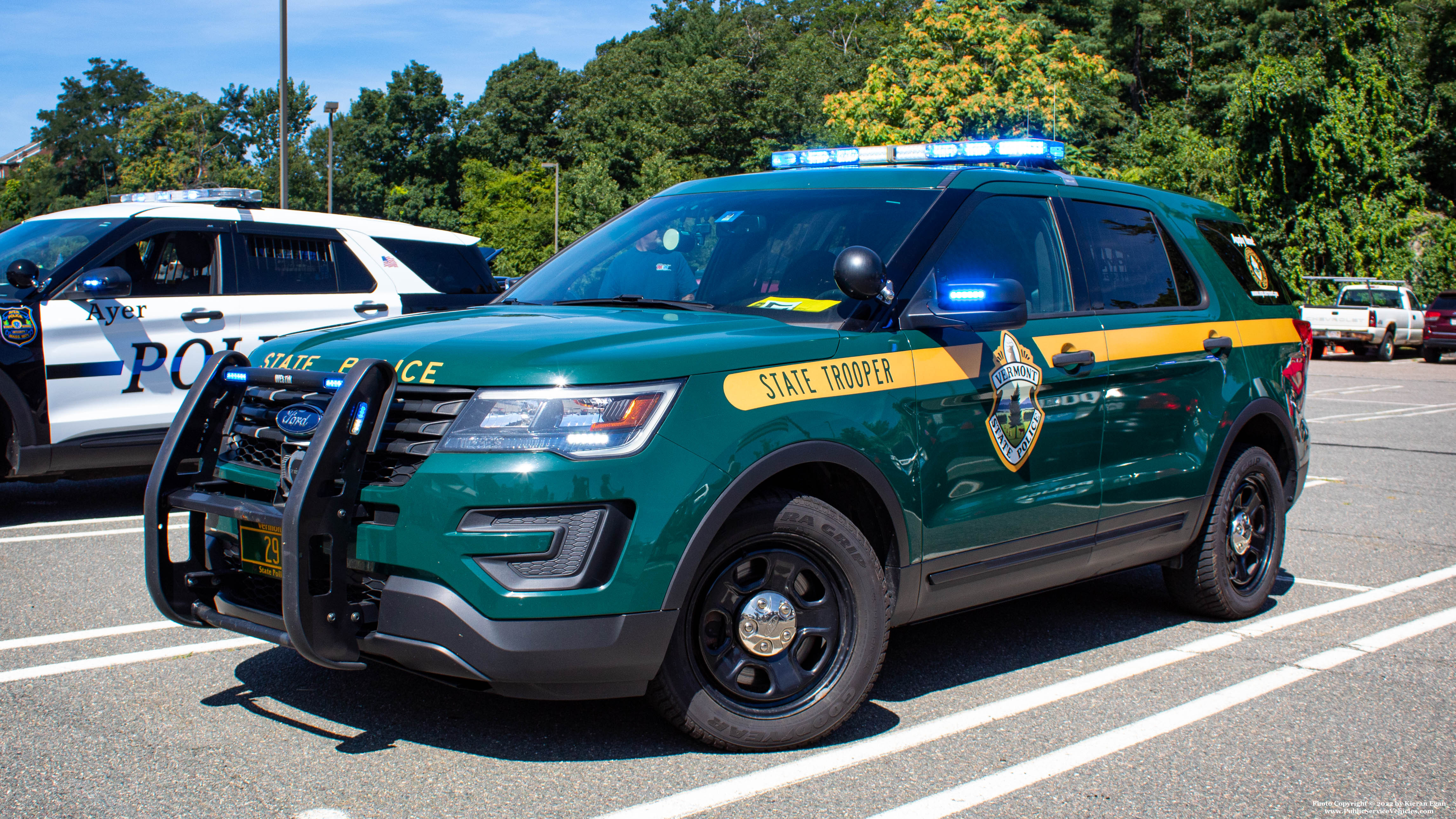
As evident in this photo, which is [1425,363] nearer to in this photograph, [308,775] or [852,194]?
[852,194]

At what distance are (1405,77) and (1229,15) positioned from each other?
2805 centimetres

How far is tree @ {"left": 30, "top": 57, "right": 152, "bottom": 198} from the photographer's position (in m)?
110

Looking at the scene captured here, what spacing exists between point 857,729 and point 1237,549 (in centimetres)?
249

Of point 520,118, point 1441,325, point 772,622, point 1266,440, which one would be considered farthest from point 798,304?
point 520,118

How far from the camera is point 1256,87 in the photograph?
33938mm

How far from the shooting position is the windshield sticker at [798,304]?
3930 millimetres

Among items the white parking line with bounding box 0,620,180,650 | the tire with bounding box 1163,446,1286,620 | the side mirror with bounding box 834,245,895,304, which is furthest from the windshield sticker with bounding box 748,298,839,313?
the white parking line with bounding box 0,620,180,650

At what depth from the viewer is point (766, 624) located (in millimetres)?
3584

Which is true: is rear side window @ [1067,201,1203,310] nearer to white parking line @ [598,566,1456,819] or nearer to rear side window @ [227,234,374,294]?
white parking line @ [598,566,1456,819]

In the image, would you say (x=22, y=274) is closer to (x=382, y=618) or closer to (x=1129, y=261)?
(x=382, y=618)

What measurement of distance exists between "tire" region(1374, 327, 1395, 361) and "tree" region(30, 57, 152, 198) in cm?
10842

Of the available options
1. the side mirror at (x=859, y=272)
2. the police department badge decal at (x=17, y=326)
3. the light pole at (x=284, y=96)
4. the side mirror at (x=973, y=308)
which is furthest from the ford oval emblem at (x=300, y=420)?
the light pole at (x=284, y=96)

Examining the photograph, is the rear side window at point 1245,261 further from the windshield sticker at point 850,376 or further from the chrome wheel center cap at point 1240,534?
the windshield sticker at point 850,376

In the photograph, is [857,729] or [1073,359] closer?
[857,729]
